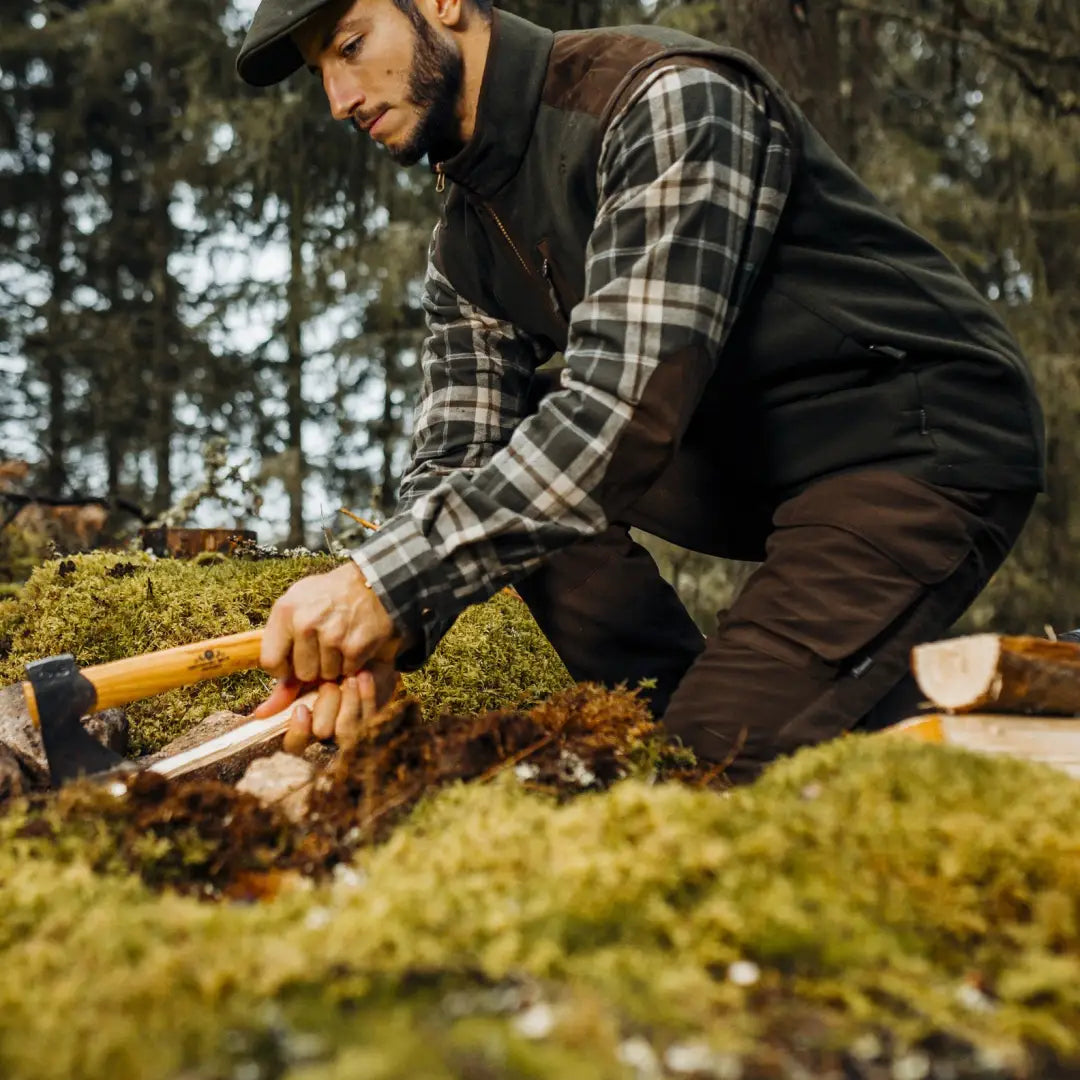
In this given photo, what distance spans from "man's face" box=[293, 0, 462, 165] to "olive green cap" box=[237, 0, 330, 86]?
0.23ft

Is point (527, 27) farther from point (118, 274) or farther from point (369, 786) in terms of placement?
point (118, 274)

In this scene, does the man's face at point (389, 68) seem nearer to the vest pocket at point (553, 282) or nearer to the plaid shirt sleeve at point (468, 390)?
the vest pocket at point (553, 282)

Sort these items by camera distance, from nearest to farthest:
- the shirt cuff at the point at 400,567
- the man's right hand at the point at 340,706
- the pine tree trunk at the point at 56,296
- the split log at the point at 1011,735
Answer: the split log at the point at 1011,735
the shirt cuff at the point at 400,567
the man's right hand at the point at 340,706
the pine tree trunk at the point at 56,296

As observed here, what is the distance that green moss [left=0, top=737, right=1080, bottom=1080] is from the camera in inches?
42.4

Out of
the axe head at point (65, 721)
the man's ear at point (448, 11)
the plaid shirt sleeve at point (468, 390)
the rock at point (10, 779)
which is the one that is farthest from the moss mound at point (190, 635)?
the man's ear at point (448, 11)

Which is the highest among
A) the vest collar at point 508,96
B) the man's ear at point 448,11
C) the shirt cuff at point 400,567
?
the man's ear at point 448,11

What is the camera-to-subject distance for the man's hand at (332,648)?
7.66 feet

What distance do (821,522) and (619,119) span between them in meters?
1.19

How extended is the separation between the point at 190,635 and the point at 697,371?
2.48 metres

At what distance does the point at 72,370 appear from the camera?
15234 mm

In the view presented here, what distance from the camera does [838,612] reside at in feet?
8.92

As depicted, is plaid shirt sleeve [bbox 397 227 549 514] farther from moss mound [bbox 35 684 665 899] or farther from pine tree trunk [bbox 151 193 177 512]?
pine tree trunk [bbox 151 193 177 512]

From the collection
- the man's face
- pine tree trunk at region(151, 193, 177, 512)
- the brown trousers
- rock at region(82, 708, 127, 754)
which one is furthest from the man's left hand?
pine tree trunk at region(151, 193, 177, 512)

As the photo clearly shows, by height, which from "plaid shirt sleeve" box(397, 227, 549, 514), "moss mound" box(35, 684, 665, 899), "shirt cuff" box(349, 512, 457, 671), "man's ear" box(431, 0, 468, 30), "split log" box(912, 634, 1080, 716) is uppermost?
"man's ear" box(431, 0, 468, 30)
